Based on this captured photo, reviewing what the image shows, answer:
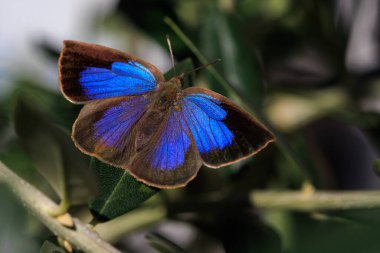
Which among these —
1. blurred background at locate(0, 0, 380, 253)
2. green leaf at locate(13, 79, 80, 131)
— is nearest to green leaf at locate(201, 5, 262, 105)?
blurred background at locate(0, 0, 380, 253)

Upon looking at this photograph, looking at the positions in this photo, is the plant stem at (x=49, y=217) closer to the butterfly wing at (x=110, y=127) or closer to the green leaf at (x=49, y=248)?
the green leaf at (x=49, y=248)

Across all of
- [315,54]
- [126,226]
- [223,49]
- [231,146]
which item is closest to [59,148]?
[231,146]

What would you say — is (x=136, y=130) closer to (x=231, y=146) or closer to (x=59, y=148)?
(x=231, y=146)

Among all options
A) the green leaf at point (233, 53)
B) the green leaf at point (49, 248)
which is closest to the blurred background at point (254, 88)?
the green leaf at point (233, 53)

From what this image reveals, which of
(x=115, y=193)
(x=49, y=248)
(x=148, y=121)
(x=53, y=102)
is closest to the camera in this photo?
(x=49, y=248)

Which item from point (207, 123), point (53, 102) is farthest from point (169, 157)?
point (53, 102)

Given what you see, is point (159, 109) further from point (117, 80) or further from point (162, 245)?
point (162, 245)
